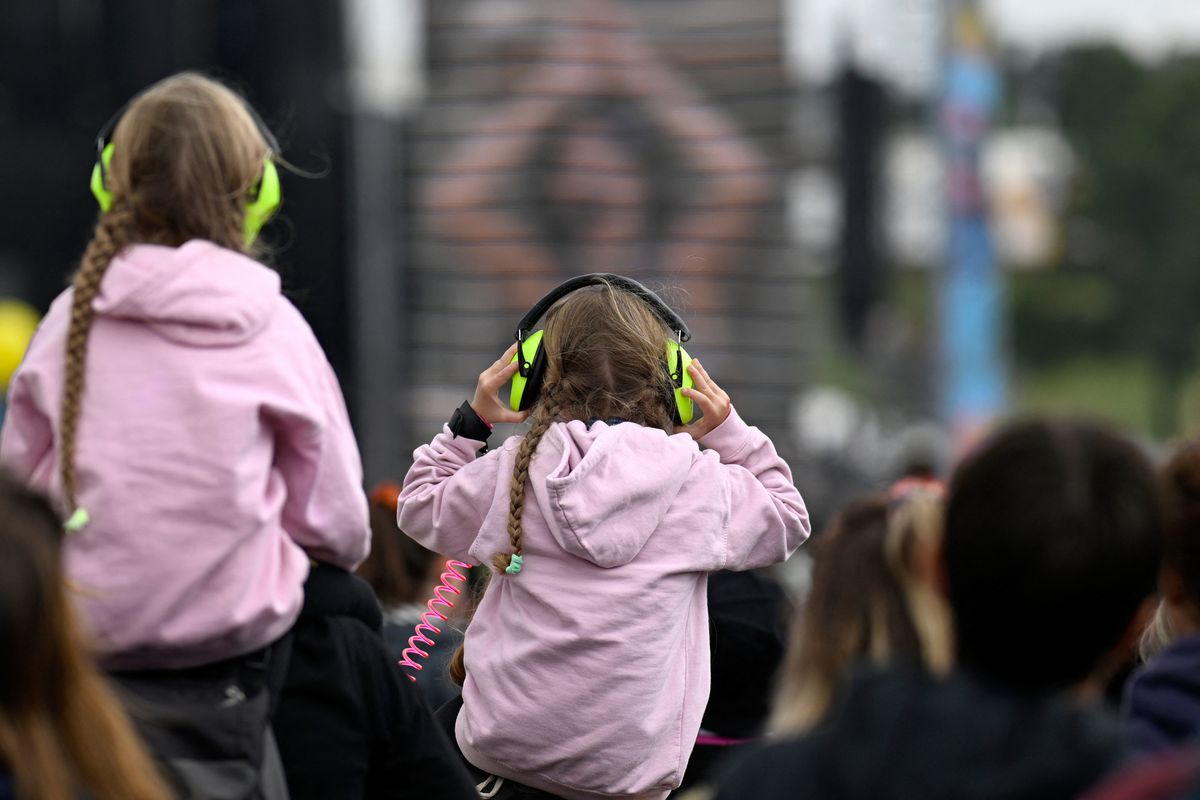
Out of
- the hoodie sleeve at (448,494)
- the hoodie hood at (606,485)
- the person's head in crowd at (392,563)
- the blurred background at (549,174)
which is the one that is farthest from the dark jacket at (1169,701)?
the blurred background at (549,174)

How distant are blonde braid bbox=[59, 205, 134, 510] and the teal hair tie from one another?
2 cm

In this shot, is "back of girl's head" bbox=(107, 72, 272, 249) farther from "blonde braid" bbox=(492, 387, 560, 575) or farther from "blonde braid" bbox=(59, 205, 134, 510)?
"blonde braid" bbox=(492, 387, 560, 575)

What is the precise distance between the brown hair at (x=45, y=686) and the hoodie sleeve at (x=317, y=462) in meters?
0.54

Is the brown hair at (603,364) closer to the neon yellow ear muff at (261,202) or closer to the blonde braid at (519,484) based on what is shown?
the blonde braid at (519,484)

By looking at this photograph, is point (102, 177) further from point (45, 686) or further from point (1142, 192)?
point (1142, 192)

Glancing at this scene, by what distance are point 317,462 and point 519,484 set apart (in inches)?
11.7

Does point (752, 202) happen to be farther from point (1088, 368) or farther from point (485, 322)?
point (1088, 368)

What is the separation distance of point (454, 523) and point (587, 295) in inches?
15.8

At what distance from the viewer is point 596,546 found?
2.25 m

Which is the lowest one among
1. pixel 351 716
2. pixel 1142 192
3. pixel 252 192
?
pixel 1142 192

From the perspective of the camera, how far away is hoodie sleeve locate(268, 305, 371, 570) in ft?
7.12

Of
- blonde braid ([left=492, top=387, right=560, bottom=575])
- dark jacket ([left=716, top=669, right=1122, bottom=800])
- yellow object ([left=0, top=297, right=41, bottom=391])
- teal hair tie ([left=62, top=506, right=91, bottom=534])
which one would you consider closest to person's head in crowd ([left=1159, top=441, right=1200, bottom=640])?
dark jacket ([left=716, top=669, right=1122, bottom=800])

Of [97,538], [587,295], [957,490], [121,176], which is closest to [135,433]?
[97,538]

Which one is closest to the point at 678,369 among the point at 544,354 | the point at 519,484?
the point at 544,354
